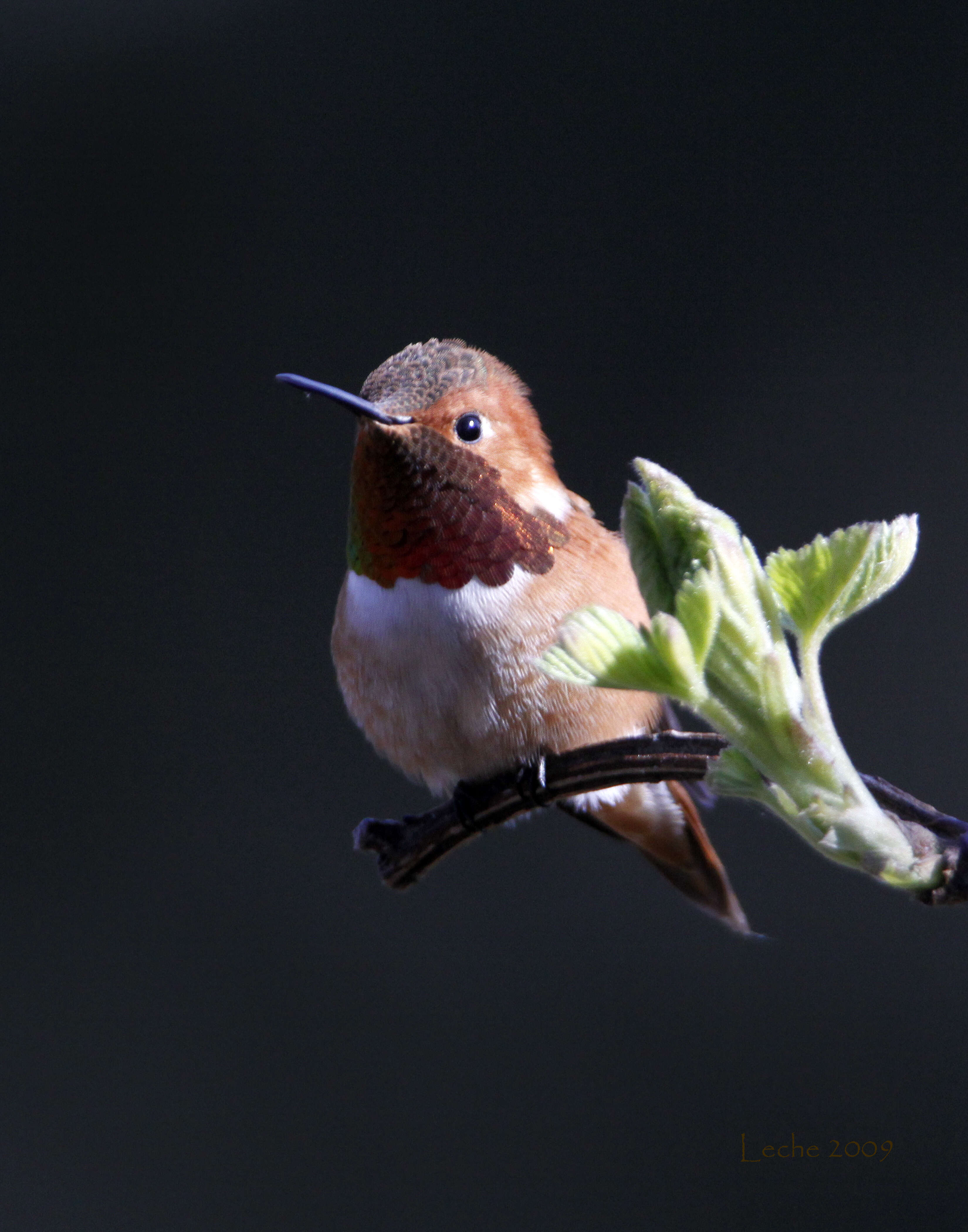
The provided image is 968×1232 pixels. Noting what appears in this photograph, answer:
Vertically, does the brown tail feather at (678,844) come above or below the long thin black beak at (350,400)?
below

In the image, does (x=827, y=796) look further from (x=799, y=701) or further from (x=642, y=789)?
(x=642, y=789)

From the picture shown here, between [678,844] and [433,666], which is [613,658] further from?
[678,844]

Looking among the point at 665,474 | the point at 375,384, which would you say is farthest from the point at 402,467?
the point at 665,474

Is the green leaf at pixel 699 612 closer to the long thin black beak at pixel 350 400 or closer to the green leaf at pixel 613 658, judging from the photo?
the green leaf at pixel 613 658

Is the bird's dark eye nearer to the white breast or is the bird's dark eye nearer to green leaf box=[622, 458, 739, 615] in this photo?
the white breast

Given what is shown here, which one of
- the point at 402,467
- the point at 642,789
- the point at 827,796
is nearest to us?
the point at 827,796

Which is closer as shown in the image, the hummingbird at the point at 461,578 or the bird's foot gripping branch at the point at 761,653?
the bird's foot gripping branch at the point at 761,653

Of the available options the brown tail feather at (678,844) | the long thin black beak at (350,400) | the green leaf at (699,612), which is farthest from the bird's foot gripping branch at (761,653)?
the brown tail feather at (678,844)
